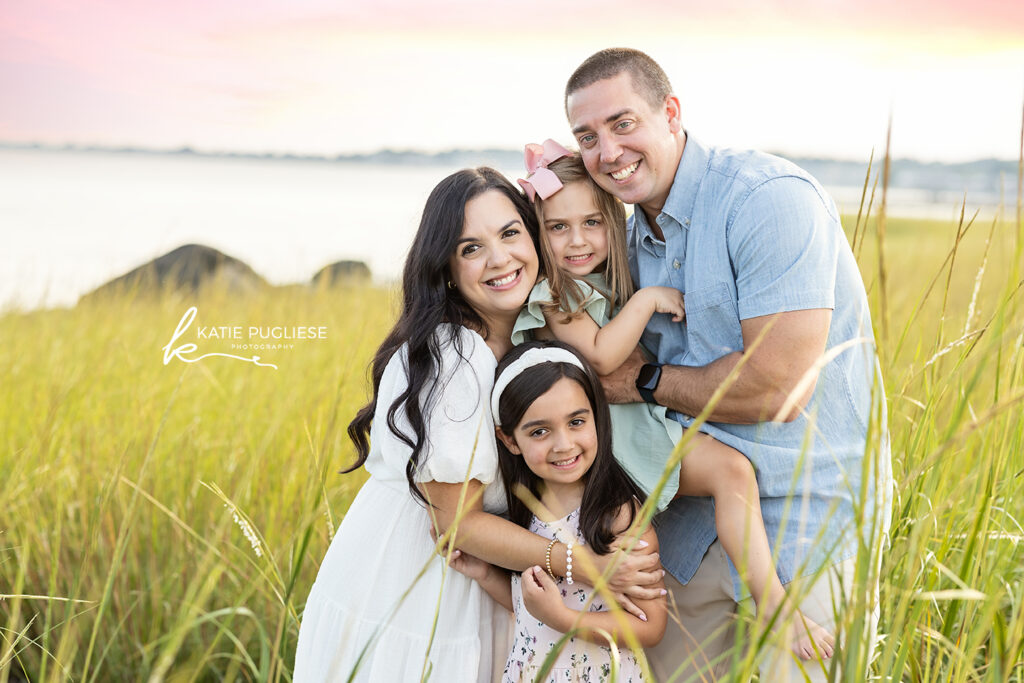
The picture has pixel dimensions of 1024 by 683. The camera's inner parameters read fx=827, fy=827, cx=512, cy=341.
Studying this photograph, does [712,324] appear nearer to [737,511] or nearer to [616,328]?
[616,328]

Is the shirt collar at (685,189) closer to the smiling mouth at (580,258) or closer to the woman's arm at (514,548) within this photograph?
the smiling mouth at (580,258)

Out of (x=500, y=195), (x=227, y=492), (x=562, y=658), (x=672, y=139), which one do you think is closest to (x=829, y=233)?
(x=672, y=139)

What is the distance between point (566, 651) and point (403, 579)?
1.73 ft

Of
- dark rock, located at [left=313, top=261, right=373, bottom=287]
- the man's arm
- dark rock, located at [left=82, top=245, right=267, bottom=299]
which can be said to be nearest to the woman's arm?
the man's arm

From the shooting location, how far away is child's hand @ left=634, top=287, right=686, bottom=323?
8.75 feet

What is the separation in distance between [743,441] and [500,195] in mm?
1093

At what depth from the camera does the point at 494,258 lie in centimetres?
258

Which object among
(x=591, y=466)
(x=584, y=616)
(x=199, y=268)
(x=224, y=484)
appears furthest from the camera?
(x=199, y=268)

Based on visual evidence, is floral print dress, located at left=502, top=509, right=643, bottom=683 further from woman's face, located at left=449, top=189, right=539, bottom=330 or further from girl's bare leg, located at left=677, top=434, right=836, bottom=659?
woman's face, located at left=449, top=189, right=539, bottom=330

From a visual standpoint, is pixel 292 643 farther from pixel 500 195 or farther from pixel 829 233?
pixel 829 233

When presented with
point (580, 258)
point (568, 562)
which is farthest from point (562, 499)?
point (580, 258)

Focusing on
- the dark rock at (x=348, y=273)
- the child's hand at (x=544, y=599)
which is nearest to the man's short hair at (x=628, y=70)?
the child's hand at (x=544, y=599)

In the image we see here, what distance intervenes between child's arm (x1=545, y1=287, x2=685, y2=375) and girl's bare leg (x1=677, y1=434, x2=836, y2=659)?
1.20ft

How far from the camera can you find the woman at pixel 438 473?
2.34 metres
